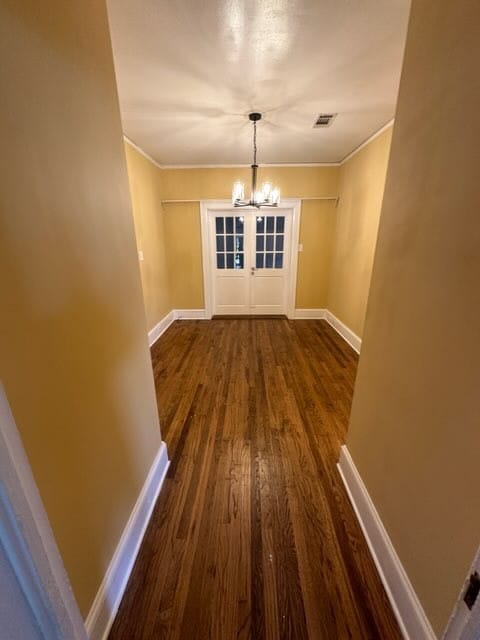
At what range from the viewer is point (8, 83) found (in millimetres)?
598

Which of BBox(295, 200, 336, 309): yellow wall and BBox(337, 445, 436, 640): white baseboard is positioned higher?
BBox(295, 200, 336, 309): yellow wall

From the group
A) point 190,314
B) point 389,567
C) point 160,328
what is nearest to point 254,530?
point 389,567

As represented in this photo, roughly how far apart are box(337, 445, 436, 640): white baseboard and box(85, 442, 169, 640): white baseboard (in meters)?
1.11

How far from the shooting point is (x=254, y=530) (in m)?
1.28

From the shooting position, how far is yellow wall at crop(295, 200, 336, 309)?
4.11m

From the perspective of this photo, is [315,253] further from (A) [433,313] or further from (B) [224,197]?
(A) [433,313]

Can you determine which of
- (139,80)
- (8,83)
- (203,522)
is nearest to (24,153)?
(8,83)

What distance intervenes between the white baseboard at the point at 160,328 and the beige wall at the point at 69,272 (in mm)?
2585

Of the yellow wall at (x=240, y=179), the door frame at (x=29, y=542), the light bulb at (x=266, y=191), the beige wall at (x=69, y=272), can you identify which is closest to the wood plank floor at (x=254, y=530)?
the beige wall at (x=69, y=272)

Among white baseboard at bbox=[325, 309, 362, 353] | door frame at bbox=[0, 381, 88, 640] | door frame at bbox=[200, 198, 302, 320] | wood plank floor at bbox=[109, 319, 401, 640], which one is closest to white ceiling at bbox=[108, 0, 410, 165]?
door frame at bbox=[200, 198, 302, 320]

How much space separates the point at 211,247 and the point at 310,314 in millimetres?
2172

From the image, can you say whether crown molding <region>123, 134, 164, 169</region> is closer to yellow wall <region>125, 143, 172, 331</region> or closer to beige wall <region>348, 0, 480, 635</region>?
yellow wall <region>125, 143, 172, 331</region>

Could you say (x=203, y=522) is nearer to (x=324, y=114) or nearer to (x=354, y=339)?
(x=354, y=339)

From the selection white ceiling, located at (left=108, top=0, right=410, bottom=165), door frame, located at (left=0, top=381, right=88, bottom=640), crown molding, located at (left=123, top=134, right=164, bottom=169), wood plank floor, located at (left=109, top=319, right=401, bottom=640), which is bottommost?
wood plank floor, located at (left=109, top=319, right=401, bottom=640)
